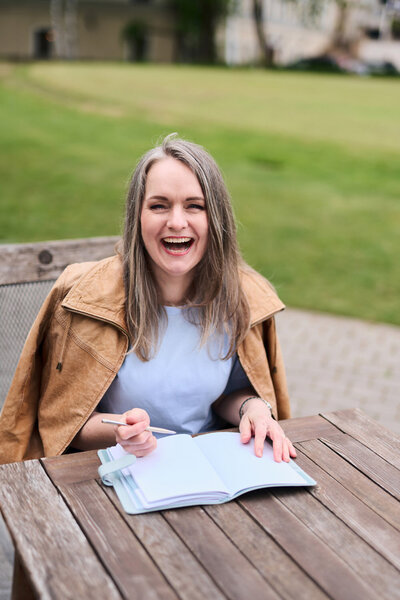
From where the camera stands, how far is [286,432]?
2420 millimetres

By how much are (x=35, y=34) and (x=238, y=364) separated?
50.4m

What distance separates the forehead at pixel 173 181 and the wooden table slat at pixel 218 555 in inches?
39.7

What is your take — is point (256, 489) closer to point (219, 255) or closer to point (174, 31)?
point (219, 255)

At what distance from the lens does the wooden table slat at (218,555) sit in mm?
1645

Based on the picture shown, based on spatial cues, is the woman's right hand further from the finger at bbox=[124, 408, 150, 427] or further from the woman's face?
the woman's face

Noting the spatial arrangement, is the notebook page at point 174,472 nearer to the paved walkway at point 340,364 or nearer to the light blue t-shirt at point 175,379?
the light blue t-shirt at point 175,379

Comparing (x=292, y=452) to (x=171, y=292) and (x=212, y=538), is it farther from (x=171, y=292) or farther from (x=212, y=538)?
(x=171, y=292)

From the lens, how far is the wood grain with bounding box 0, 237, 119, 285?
9.91ft

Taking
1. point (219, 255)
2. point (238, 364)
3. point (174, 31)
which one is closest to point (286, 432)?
point (238, 364)

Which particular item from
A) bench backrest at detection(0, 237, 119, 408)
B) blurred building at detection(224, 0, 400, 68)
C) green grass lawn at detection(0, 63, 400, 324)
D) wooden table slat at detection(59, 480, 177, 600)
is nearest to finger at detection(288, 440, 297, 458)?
wooden table slat at detection(59, 480, 177, 600)

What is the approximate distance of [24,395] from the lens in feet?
8.41

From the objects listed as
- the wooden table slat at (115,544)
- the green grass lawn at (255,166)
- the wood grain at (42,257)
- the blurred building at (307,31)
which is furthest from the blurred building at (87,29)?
the wooden table slat at (115,544)

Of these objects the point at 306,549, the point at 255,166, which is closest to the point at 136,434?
the point at 306,549

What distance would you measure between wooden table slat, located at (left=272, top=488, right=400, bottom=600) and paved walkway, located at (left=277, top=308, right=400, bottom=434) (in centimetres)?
286
